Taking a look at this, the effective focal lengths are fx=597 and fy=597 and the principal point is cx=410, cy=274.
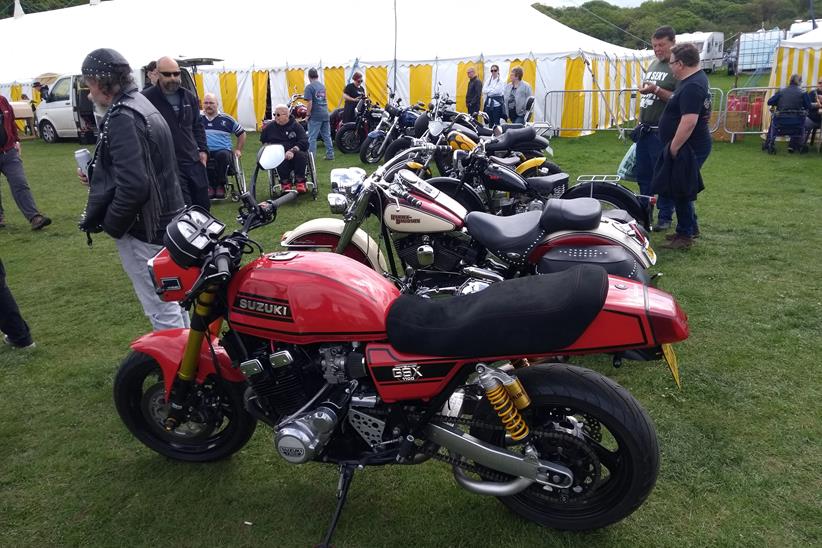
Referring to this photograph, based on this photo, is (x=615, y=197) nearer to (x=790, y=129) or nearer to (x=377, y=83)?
(x=790, y=129)

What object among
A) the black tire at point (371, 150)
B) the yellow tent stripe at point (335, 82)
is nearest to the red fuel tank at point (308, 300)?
the black tire at point (371, 150)

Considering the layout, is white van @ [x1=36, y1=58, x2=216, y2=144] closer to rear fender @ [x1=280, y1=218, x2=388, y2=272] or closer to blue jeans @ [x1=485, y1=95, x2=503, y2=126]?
blue jeans @ [x1=485, y1=95, x2=503, y2=126]

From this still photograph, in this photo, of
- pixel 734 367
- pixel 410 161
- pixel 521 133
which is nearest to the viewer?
pixel 734 367

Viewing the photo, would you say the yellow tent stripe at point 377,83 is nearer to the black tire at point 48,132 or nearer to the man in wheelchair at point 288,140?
the man in wheelchair at point 288,140

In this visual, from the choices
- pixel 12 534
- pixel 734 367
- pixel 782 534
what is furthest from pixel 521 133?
pixel 12 534

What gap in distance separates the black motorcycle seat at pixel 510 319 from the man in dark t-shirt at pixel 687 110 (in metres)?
3.75

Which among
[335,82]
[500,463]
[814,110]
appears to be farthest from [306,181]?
[814,110]

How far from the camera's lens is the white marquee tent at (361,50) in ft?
51.3

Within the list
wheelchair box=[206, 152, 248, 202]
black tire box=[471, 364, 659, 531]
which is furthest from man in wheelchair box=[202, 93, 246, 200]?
black tire box=[471, 364, 659, 531]

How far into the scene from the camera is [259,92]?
18875mm

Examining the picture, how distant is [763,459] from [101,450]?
10.9 ft

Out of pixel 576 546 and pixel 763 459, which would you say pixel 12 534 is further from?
pixel 763 459

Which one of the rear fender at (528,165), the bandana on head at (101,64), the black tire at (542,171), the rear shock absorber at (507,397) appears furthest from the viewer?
the black tire at (542,171)

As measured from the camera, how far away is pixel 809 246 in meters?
5.82
